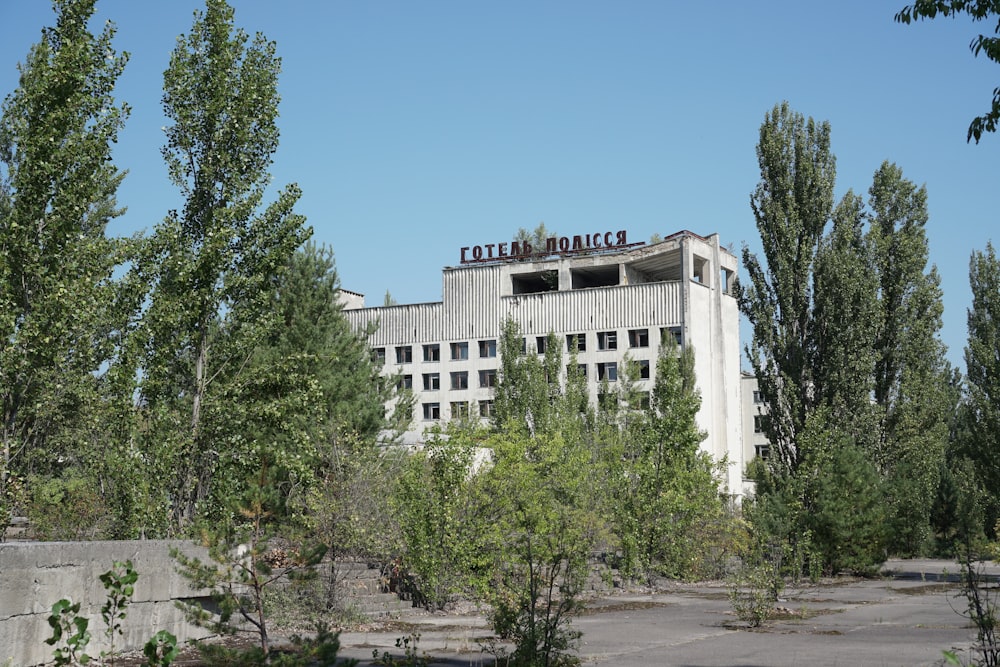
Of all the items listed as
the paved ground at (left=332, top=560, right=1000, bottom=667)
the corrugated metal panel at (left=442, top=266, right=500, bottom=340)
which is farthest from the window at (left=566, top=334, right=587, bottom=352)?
the paved ground at (left=332, top=560, right=1000, bottom=667)

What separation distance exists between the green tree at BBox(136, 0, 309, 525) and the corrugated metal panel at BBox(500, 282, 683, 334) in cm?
4756

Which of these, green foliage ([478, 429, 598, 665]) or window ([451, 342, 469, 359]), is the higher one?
window ([451, 342, 469, 359])

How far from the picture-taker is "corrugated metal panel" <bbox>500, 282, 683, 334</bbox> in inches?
2645

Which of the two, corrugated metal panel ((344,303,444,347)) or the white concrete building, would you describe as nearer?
the white concrete building

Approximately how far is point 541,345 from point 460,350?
21.5 feet

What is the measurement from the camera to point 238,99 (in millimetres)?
21781

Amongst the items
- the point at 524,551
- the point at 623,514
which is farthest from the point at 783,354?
the point at 524,551

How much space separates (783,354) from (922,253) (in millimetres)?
8828

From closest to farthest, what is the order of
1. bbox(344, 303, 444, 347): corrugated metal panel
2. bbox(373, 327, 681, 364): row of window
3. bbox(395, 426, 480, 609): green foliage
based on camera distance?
1. bbox(395, 426, 480, 609): green foliage
2. bbox(373, 327, 681, 364): row of window
3. bbox(344, 303, 444, 347): corrugated metal panel

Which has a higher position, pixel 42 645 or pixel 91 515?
pixel 91 515

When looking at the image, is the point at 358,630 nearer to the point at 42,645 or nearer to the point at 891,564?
the point at 42,645

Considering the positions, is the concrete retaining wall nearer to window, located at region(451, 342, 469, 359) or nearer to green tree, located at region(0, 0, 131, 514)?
green tree, located at region(0, 0, 131, 514)

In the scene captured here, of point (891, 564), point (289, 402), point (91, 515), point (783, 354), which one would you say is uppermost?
point (783, 354)

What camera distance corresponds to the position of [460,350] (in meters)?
73.3
